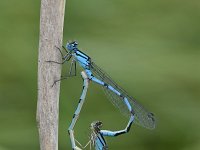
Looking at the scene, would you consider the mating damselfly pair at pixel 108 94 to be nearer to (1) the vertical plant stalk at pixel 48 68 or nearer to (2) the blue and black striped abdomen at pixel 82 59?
(2) the blue and black striped abdomen at pixel 82 59

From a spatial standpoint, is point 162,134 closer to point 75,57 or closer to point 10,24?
point 75,57

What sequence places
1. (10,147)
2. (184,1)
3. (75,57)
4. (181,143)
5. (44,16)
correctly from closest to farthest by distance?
(44,16) → (75,57) → (10,147) → (181,143) → (184,1)

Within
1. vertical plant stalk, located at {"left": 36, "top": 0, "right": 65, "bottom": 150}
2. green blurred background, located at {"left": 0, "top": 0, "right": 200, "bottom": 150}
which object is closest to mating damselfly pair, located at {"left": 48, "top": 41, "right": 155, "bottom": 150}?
green blurred background, located at {"left": 0, "top": 0, "right": 200, "bottom": 150}

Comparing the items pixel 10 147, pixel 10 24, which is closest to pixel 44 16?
pixel 10 147

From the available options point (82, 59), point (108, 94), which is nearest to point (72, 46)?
point (82, 59)

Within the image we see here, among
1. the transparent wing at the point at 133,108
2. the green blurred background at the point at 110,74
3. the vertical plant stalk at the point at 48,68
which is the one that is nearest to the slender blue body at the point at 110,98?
the transparent wing at the point at 133,108

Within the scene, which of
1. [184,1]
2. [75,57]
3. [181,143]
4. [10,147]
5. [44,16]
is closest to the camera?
[44,16]

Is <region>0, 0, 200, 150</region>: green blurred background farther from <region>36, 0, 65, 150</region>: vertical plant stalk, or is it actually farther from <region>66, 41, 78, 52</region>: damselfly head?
<region>36, 0, 65, 150</region>: vertical plant stalk

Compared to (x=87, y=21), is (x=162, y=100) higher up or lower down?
lower down
